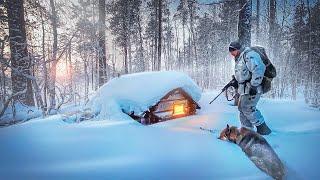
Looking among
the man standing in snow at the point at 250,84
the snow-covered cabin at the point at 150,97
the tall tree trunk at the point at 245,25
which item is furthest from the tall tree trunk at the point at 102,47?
the man standing in snow at the point at 250,84

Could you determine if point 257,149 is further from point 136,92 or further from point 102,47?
point 102,47

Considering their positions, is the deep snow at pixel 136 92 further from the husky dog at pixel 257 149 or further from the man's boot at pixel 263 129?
the man's boot at pixel 263 129

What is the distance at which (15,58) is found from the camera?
30.6 ft

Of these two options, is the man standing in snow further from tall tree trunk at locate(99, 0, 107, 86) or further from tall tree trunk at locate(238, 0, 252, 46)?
tall tree trunk at locate(99, 0, 107, 86)

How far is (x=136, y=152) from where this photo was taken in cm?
414

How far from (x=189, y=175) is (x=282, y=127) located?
134 inches

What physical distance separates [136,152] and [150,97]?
291cm

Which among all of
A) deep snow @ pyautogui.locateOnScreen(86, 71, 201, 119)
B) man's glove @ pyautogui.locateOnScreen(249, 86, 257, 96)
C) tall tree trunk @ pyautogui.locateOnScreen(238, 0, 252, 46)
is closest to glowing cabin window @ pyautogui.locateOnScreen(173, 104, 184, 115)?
deep snow @ pyautogui.locateOnScreen(86, 71, 201, 119)

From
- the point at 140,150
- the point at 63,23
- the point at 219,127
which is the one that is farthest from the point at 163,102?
the point at 63,23

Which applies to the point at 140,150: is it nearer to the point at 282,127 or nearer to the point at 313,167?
the point at 313,167

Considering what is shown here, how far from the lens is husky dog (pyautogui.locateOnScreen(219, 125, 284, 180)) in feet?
12.9

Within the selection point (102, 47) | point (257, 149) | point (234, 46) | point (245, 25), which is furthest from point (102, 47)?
point (257, 149)

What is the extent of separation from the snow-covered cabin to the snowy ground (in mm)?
853

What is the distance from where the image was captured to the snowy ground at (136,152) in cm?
343
